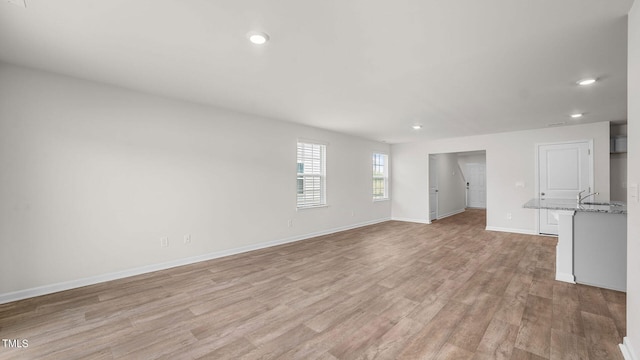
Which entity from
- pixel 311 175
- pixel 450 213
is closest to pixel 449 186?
pixel 450 213

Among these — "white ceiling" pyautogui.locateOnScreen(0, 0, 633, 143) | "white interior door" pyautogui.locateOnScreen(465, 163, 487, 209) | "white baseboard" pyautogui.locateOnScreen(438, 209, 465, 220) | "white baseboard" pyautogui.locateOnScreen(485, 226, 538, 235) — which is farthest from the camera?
"white interior door" pyautogui.locateOnScreen(465, 163, 487, 209)

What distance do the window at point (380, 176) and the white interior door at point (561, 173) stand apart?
3652mm

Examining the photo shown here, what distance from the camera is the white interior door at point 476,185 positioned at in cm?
1084

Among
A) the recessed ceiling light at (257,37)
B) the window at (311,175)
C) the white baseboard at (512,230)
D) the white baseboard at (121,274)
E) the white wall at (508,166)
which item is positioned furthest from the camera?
the white baseboard at (512,230)

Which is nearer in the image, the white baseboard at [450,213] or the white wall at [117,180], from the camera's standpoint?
the white wall at [117,180]

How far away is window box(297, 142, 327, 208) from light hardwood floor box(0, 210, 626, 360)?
1.95 metres

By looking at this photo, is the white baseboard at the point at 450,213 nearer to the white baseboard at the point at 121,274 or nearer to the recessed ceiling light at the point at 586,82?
the white baseboard at the point at 121,274

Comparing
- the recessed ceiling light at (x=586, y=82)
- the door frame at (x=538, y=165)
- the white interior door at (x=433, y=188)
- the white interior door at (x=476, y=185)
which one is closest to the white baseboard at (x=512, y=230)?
the door frame at (x=538, y=165)

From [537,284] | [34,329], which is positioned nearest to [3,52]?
[34,329]

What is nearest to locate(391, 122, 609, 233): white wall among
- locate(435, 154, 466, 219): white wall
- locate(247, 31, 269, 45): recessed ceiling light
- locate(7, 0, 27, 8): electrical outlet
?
locate(435, 154, 466, 219): white wall

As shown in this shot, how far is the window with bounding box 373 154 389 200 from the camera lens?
7824 mm

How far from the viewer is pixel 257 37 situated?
2.16 meters
